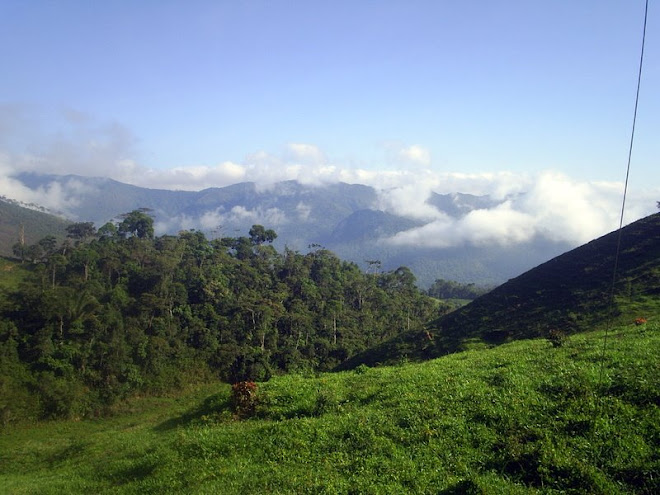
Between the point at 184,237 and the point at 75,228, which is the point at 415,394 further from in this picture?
the point at 75,228

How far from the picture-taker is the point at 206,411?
18750 mm

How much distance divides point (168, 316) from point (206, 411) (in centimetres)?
4985

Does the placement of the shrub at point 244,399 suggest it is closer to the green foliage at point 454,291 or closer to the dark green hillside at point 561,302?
the dark green hillside at point 561,302

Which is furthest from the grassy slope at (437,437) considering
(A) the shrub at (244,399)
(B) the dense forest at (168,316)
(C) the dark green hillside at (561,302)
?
(B) the dense forest at (168,316)

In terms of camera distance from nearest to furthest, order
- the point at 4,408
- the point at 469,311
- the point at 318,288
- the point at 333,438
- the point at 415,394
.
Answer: the point at 333,438 → the point at 415,394 → the point at 4,408 → the point at 469,311 → the point at 318,288

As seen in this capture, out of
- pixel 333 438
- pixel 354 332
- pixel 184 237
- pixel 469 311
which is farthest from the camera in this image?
pixel 184 237

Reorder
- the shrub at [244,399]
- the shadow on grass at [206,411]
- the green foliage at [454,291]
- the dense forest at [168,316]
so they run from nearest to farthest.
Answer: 1. the shrub at [244,399]
2. the shadow on grass at [206,411]
3. the dense forest at [168,316]
4. the green foliage at [454,291]

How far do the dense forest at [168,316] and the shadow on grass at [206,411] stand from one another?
2527 cm

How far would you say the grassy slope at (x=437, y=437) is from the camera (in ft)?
30.4

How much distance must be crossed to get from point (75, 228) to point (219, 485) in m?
105

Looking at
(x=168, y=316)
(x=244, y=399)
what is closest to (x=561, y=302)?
(x=244, y=399)

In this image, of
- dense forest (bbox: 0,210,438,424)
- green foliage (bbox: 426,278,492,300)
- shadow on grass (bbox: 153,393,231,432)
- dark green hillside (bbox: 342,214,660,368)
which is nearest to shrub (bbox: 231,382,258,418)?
shadow on grass (bbox: 153,393,231,432)

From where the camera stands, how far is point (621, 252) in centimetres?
4688

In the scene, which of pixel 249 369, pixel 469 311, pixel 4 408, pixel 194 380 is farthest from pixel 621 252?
pixel 4 408
